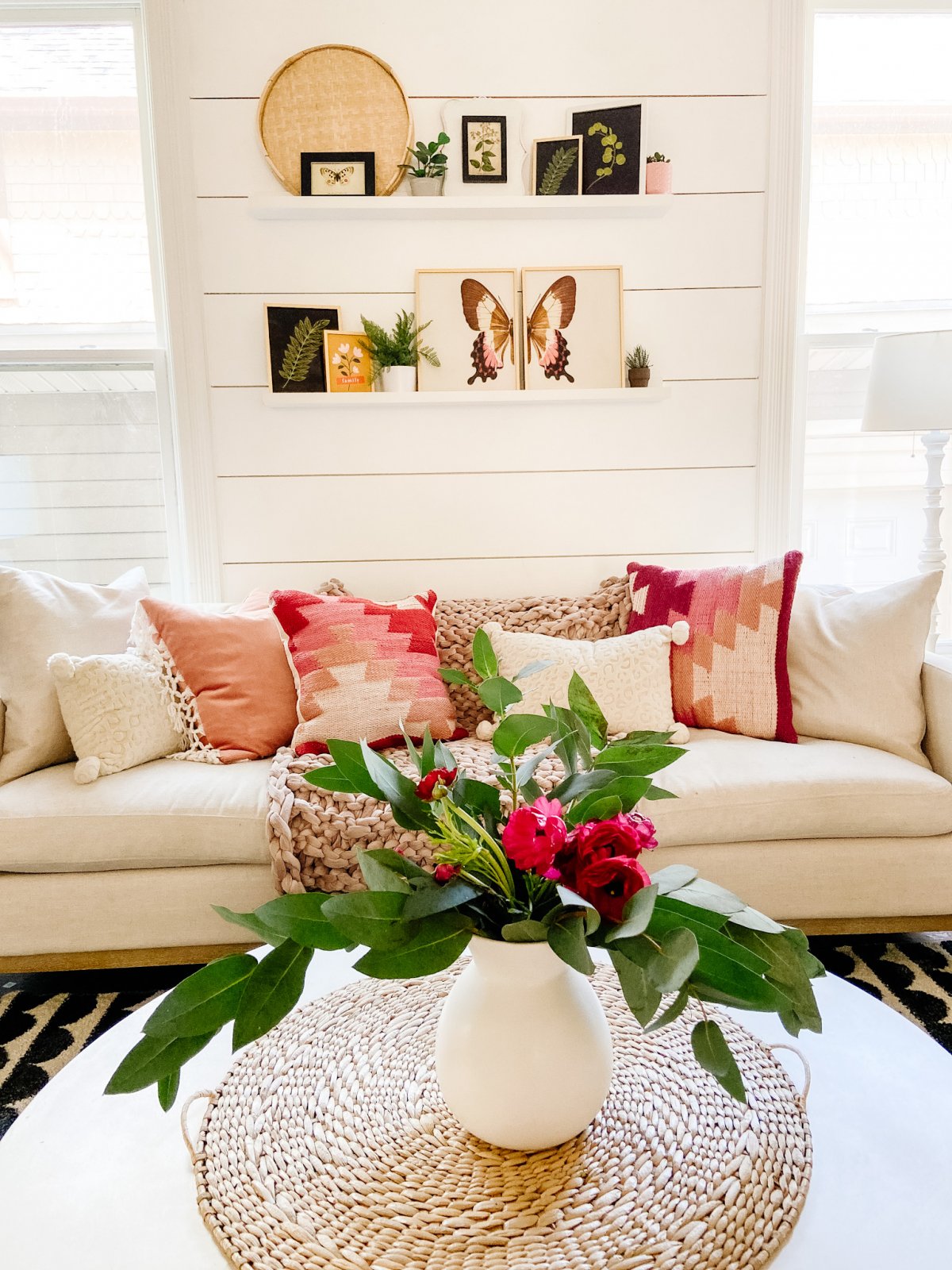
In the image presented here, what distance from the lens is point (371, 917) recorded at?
→ 2.62 feet

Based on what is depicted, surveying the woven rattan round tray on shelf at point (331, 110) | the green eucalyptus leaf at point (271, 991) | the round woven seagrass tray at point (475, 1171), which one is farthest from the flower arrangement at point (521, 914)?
the woven rattan round tray on shelf at point (331, 110)

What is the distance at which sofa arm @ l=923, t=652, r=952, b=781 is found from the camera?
6.75 ft

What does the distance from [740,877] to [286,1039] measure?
3.64 feet

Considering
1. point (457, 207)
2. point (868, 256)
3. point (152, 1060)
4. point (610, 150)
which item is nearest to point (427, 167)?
point (457, 207)

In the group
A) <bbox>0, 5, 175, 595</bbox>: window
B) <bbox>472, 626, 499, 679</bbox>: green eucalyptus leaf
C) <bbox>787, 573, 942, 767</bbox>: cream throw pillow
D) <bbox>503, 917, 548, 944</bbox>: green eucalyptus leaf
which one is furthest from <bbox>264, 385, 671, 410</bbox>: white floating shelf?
<bbox>503, 917, 548, 944</bbox>: green eucalyptus leaf

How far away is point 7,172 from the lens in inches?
104

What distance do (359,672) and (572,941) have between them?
1399 mm

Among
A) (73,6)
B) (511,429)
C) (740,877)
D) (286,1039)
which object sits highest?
(73,6)

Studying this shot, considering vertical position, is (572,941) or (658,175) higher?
(658,175)

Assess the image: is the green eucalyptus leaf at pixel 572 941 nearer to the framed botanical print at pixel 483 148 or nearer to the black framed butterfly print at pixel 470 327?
the black framed butterfly print at pixel 470 327

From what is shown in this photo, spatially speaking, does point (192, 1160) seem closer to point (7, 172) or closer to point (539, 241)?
point (539, 241)

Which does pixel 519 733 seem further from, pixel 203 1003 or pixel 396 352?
pixel 396 352

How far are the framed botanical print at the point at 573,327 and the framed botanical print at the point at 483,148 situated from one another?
10.6 inches

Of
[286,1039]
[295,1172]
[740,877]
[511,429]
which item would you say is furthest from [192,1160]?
[511,429]
